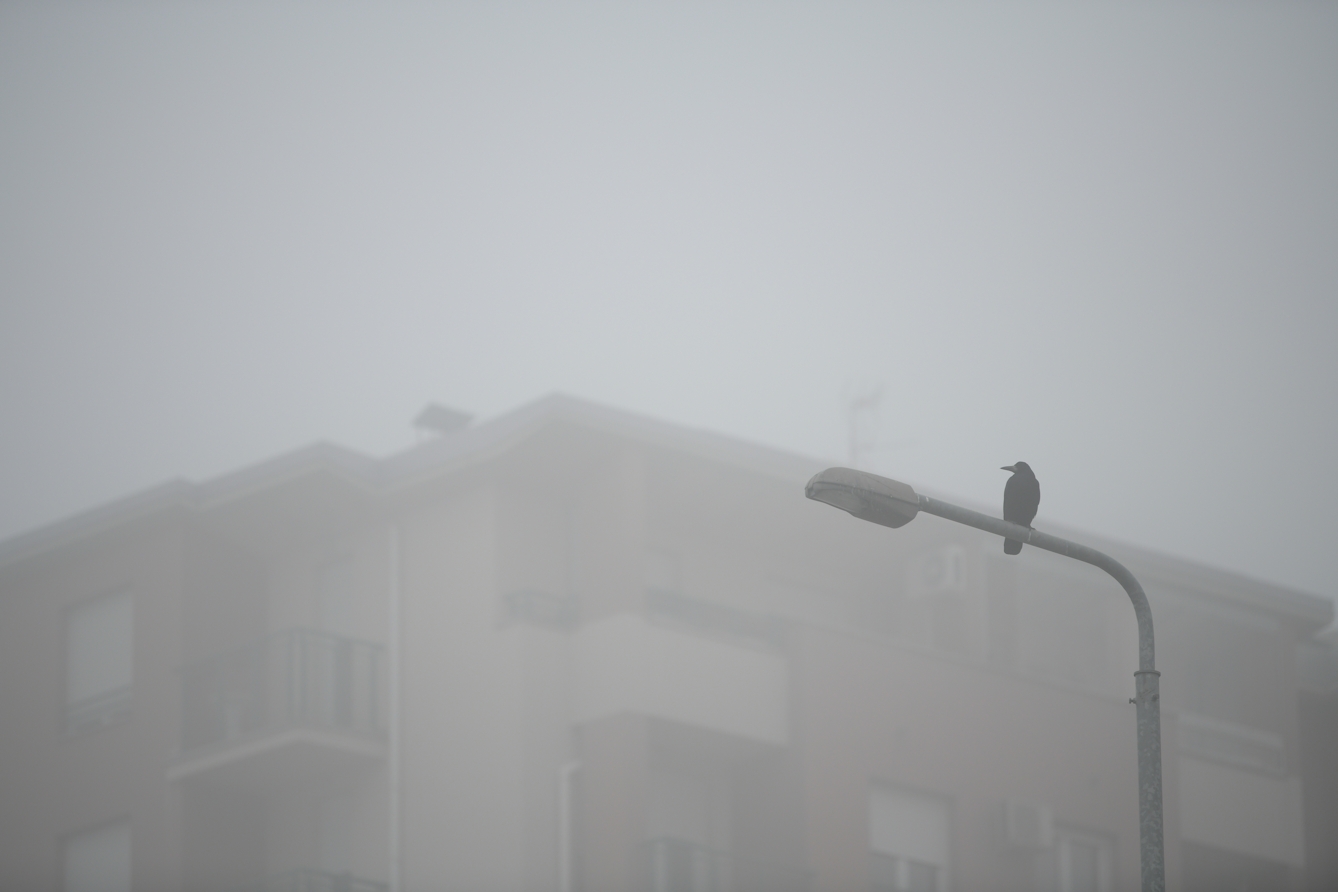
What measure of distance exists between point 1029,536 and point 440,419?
51.2ft

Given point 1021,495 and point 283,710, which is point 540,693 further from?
point 1021,495

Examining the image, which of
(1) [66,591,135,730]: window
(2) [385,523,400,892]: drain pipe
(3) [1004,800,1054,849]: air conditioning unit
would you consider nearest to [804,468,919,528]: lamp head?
(2) [385,523,400,892]: drain pipe

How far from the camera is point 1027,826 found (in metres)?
24.3

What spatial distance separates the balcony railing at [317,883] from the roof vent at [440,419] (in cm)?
644

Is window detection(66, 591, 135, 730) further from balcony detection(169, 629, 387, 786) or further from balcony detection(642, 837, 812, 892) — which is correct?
balcony detection(642, 837, 812, 892)

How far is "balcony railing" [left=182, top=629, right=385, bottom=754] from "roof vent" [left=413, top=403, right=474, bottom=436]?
4070 millimetres

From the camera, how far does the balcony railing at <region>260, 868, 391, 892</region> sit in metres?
21.9

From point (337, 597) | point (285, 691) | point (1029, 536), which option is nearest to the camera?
point (1029, 536)

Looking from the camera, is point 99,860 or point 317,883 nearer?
point 317,883

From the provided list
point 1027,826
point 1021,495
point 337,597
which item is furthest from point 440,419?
point 1021,495

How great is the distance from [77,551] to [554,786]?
277 inches

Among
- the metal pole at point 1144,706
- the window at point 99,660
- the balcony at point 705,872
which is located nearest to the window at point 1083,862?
the balcony at point 705,872

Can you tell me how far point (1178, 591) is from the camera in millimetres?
28359

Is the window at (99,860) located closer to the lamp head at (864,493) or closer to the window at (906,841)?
the window at (906,841)
